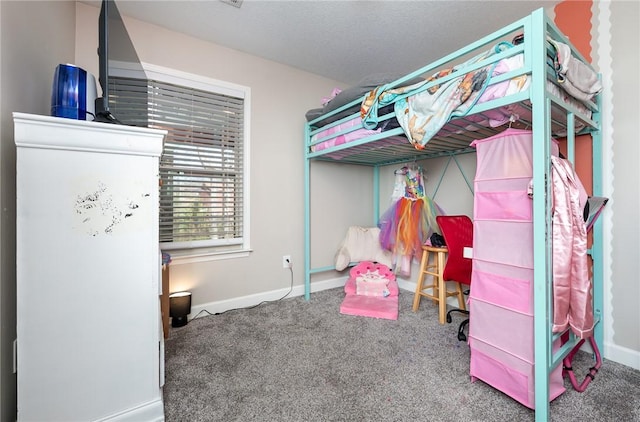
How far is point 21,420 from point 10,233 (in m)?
0.66

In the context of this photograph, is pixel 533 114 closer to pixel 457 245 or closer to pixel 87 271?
pixel 457 245

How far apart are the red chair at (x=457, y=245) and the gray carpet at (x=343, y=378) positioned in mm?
410

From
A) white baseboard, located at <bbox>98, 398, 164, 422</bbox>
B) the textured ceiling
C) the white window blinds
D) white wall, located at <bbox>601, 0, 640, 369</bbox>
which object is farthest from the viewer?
the white window blinds

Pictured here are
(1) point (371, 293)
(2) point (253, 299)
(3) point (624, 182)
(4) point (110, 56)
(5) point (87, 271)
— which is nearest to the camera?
(5) point (87, 271)

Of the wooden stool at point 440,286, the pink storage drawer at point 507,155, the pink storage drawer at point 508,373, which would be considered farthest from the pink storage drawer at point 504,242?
the wooden stool at point 440,286

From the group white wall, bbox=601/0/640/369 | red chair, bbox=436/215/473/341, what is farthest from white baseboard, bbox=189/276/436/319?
white wall, bbox=601/0/640/369

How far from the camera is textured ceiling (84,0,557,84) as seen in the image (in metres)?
1.76

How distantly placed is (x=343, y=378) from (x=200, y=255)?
4.73 ft

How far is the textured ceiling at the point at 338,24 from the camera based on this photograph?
69.3 inches

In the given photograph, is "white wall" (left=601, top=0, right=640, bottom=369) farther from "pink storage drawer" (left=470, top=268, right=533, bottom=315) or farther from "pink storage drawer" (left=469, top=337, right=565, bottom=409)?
"pink storage drawer" (left=470, top=268, right=533, bottom=315)

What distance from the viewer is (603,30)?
1.57 m

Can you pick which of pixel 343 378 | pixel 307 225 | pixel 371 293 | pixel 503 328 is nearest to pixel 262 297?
pixel 307 225

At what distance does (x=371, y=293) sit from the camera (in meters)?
2.49

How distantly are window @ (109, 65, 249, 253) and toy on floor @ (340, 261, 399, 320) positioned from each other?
110 centimetres
